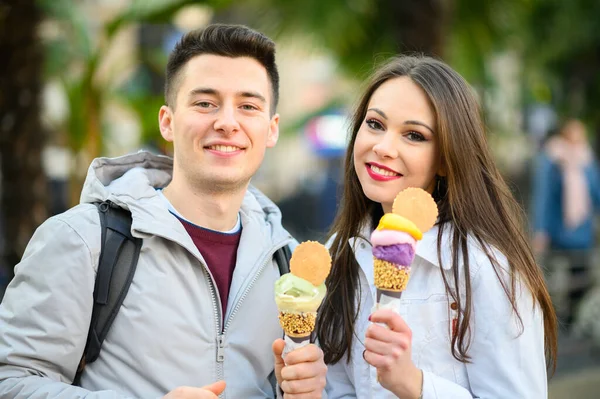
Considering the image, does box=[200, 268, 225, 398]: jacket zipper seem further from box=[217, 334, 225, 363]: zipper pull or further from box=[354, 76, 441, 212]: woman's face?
box=[354, 76, 441, 212]: woman's face

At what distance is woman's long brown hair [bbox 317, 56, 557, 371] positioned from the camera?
2496 millimetres

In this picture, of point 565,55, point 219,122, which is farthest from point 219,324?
point 565,55

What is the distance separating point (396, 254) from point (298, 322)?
1.23 ft

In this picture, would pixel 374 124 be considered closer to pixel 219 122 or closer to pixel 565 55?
pixel 219 122

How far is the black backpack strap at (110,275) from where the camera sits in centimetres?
250

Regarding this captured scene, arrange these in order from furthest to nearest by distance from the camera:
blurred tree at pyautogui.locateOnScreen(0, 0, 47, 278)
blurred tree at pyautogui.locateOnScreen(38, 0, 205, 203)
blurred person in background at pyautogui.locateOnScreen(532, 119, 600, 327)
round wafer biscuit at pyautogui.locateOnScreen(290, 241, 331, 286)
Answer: blurred person in background at pyautogui.locateOnScreen(532, 119, 600, 327) → blurred tree at pyautogui.locateOnScreen(0, 0, 47, 278) → blurred tree at pyautogui.locateOnScreen(38, 0, 205, 203) → round wafer biscuit at pyautogui.locateOnScreen(290, 241, 331, 286)

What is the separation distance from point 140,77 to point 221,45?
10.8 m

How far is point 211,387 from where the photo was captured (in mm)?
2348

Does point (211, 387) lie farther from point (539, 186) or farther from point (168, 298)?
point (539, 186)

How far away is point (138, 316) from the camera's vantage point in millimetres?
2547

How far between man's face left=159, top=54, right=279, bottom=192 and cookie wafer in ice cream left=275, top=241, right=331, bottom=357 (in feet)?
1.98

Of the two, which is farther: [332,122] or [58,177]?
[332,122]

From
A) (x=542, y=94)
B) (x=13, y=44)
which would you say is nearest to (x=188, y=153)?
(x=13, y=44)

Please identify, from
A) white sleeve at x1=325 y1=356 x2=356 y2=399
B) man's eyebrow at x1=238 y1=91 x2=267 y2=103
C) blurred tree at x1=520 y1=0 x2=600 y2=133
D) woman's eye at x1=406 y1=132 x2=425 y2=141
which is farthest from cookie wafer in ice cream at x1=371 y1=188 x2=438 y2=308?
blurred tree at x1=520 y1=0 x2=600 y2=133
